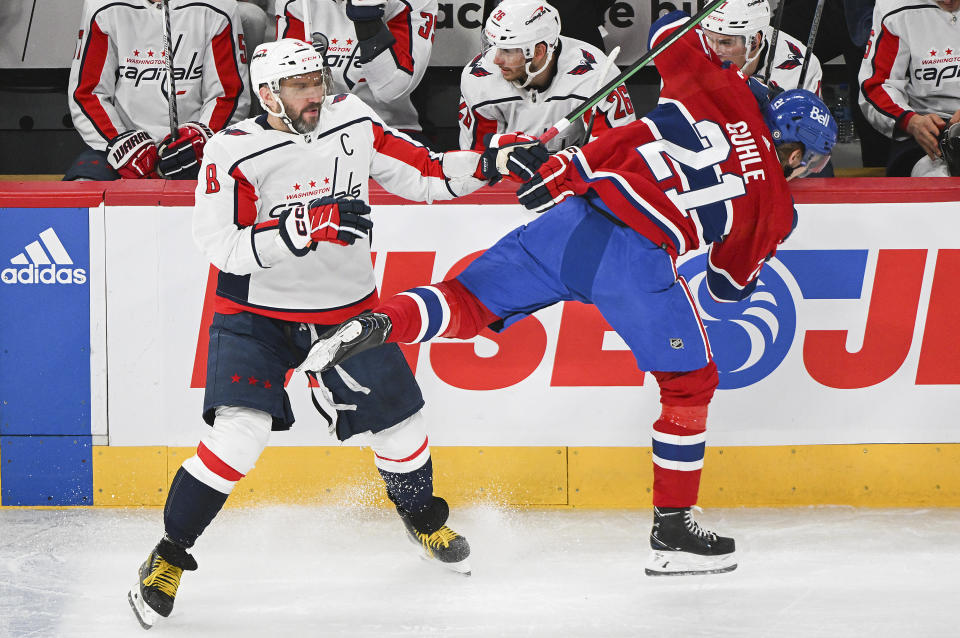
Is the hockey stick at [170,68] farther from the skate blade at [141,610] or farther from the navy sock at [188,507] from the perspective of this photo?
the skate blade at [141,610]

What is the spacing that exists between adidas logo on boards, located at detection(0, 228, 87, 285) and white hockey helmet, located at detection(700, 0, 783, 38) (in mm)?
2206

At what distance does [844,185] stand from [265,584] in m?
2.04

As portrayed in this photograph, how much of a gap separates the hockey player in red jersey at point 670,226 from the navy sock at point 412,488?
1.35ft

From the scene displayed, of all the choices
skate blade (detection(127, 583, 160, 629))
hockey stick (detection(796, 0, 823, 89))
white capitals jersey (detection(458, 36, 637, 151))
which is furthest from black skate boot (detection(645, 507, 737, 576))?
hockey stick (detection(796, 0, 823, 89))

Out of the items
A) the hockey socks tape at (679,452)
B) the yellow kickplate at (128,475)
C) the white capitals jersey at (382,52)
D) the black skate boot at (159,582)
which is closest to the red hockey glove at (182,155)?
the white capitals jersey at (382,52)

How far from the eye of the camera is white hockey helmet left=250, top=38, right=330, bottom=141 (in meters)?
2.74

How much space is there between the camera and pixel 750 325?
3.49m

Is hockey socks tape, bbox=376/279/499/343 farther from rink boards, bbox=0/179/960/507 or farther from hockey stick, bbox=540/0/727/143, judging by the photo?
rink boards, bbox=0/179/960/507

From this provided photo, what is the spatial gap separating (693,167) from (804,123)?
30 centimetres

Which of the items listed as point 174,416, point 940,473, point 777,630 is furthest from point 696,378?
point 174,416

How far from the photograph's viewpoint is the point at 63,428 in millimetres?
3506

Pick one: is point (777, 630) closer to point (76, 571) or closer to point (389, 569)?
point (389, 569)

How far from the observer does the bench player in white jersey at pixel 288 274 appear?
2.74 m

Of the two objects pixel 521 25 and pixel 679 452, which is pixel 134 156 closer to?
pixel 521 25
